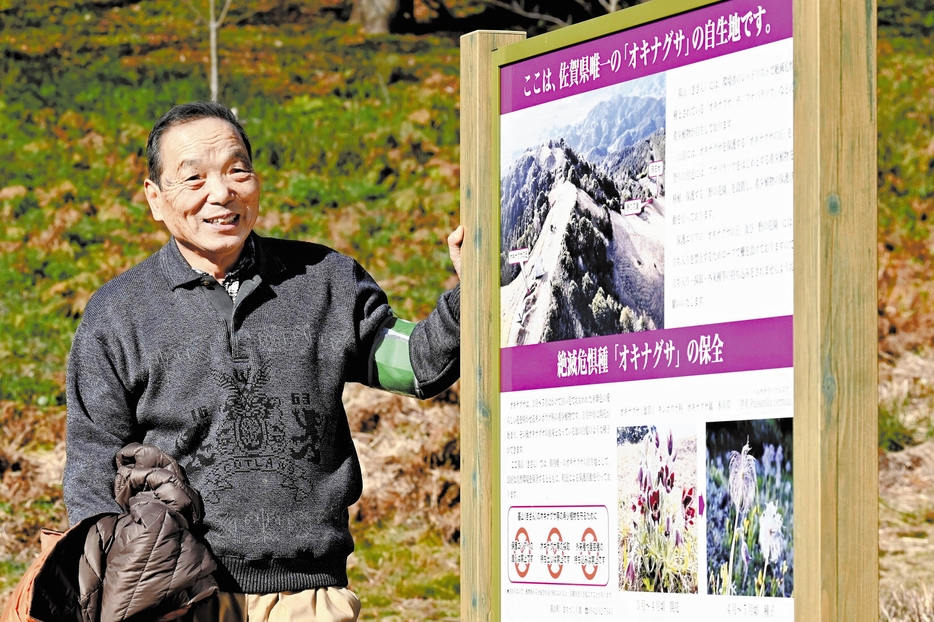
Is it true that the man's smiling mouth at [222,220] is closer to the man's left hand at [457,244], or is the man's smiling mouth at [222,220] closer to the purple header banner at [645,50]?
the man's left hand at [457,244]

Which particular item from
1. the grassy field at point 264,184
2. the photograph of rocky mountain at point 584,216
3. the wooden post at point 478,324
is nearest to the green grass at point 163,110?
the grassy field at point 264,184

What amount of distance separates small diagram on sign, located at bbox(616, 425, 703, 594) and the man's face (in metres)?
1.23

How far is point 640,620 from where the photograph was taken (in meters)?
2.63

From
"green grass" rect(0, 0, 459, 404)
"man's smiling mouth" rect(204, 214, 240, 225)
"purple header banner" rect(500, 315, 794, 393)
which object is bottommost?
"purple header banner" rect(500, 315, 794, 393)

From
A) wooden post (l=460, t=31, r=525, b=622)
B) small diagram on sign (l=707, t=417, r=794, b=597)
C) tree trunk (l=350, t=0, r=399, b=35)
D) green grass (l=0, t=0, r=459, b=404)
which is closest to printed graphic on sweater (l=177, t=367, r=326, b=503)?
wooden post (l=460, t=31, r=525, b=622)

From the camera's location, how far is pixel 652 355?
2654 millimetres

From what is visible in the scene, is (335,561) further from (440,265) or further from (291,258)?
(440,265)

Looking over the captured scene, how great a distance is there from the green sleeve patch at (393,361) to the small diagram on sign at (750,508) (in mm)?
1061

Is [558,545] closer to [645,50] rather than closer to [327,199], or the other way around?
[645,50]

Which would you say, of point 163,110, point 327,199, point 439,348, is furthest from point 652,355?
point 163,110

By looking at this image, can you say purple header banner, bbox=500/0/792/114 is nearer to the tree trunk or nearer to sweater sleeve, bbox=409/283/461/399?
sweater sleeve, bbox=409/283/461/399

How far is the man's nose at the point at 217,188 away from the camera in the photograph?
10.9ft

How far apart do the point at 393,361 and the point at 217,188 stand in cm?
64

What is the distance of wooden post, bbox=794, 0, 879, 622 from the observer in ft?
7.45
